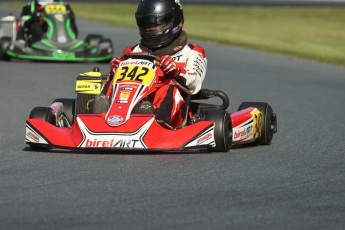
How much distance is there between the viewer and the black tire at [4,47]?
16.9 m

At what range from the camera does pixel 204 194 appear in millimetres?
6211

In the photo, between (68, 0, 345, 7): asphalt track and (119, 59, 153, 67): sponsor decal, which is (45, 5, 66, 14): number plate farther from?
(68, 0, 345, 7): asphalt track

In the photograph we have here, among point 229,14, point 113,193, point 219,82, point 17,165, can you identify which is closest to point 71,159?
point 17,165

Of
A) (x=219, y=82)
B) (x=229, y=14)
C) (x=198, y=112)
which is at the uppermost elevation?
(x=198, y=112)

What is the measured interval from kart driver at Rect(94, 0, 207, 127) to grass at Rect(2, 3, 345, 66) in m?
9.85

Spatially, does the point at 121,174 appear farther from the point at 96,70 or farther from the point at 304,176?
the point at 96,70

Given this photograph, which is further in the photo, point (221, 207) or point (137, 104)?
point (137, 104)

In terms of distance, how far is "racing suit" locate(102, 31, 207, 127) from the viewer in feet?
27.3

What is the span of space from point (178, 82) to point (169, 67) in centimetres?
21

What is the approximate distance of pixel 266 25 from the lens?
30.4 metres

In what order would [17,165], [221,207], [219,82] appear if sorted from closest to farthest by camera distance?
[221,207]
[17,165]
[219,82]

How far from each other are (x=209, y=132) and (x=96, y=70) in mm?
1356

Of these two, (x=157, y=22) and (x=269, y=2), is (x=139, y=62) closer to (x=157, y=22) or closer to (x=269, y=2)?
(x=157, y=22)

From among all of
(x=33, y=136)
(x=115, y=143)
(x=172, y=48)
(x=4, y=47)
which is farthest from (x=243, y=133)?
(x=4, y=47)
